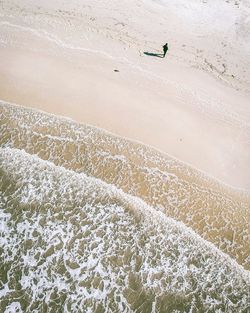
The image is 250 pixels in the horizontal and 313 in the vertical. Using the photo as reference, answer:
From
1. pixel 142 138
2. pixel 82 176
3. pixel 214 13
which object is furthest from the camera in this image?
pixel 214 13

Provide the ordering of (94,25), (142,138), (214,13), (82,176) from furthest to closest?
(214,13) → (94,25) → (142,138) → (82,176)

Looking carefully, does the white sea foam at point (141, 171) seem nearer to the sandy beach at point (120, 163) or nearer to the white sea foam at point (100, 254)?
the sandy beach at point (120, 163)

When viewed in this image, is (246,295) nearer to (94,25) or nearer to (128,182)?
(128,182)

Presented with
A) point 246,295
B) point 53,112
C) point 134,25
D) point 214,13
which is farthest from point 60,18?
point 246,295

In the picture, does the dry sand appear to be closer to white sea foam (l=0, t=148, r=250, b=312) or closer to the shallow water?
the shallow water

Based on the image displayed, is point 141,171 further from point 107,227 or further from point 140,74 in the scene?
point 140,74

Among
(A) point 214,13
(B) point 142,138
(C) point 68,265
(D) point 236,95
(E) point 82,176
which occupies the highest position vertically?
(A) point 214,13

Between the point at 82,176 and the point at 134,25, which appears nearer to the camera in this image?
the point at 82,176
